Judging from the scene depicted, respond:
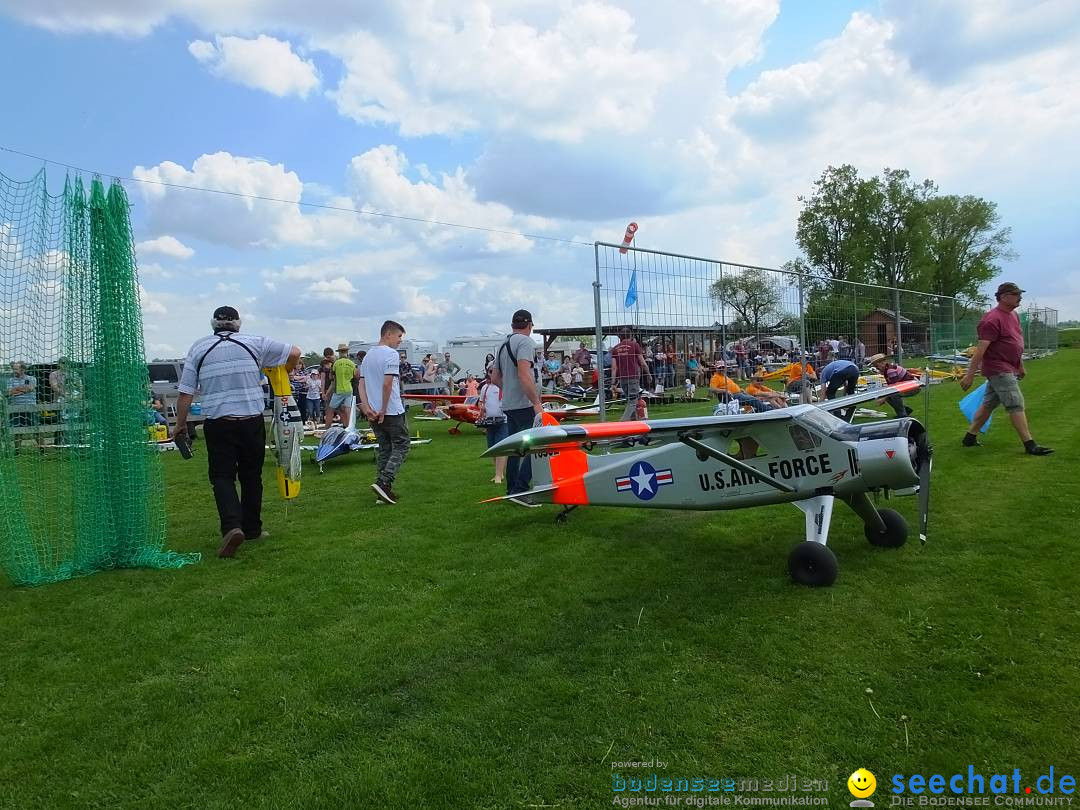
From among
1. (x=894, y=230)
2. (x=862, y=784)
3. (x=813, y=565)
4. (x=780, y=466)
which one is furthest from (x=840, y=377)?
(x=894, y=230)

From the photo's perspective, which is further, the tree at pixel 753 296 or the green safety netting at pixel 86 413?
the tree at pixel 753 296

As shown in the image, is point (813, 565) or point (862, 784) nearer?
point (862, 784)

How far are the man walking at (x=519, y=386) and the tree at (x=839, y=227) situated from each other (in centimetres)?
6638

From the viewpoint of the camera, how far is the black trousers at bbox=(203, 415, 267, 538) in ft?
18.7

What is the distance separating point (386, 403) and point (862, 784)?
604 centimetres

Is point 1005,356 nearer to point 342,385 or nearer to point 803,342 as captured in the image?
point 803,342

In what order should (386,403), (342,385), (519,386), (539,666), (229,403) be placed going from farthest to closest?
1. (342,385)
2. (386,403)
3. (519,386)
4. (229,403)
5. (539,666)

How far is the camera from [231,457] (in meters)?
5.77

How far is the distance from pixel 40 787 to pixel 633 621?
3.12 meters

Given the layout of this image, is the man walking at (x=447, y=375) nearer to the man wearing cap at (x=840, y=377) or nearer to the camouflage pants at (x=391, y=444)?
the camouflage pants at (x=391, y=444)

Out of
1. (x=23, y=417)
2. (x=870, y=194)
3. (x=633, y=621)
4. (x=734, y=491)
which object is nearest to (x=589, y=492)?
(x=734, y=491)

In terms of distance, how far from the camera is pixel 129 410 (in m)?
5.52

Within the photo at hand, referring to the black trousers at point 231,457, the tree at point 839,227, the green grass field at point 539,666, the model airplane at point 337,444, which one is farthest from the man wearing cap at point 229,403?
the tree at point 839,227

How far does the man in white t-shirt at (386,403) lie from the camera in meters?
7.50
